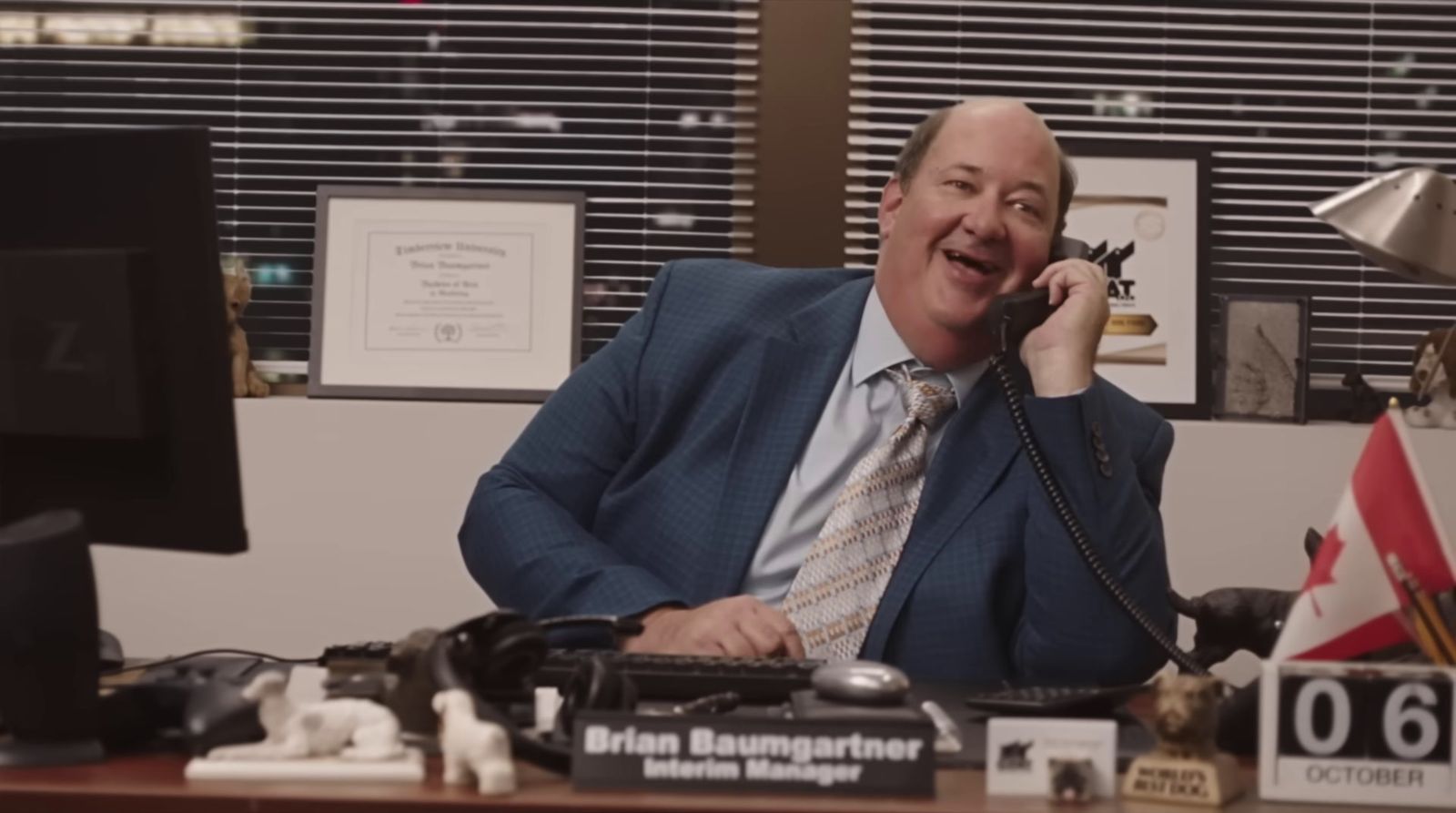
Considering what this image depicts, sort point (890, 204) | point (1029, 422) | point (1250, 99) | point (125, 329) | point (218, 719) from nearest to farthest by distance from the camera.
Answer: point (218, 719) < point (125, 329) < point (1029, 422) < point (890, 204) < point (1250, 99)

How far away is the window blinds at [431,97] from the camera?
10.7 feet

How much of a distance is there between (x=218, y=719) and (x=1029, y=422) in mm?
1046

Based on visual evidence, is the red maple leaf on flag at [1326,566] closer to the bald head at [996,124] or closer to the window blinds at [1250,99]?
the bald head at [996,124]

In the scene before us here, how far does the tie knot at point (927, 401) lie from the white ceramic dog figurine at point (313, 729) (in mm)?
1135

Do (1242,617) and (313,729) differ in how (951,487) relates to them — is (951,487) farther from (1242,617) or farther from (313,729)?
(313,729)

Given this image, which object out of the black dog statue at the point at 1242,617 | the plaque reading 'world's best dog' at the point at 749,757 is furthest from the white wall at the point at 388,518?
the plaque reading 'world's best dog' at the point at 749,757

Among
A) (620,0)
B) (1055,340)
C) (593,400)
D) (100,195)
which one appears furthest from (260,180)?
(100,195)

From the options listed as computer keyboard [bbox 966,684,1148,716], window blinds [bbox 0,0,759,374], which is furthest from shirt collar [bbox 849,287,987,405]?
window blinds [bbox 0,0,759,374]

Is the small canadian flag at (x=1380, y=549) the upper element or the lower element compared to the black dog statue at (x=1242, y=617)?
upper

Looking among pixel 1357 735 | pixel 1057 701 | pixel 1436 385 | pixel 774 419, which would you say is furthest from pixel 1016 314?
pixel 1436 385

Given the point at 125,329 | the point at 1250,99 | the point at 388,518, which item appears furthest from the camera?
the point at 1250,99

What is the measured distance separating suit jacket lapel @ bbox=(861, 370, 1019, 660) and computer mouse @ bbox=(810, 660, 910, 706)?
0.80 m

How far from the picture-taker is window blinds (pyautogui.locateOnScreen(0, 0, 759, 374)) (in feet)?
10.7

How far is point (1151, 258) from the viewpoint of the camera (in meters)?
3.10
